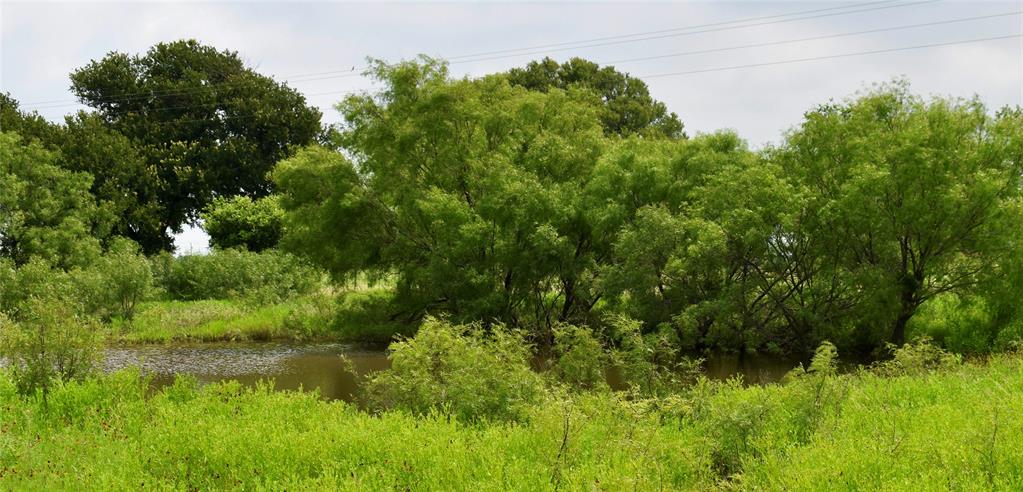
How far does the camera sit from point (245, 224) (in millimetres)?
43000

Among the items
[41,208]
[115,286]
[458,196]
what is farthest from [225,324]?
[41,208]

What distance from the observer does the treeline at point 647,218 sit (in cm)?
2028

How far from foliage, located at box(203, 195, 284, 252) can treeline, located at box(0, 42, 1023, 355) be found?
25.0 ft

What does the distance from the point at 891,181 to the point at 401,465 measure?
54.0 ft

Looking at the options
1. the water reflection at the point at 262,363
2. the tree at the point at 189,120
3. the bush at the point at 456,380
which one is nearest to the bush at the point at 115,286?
the water reflection at the point at 262,363

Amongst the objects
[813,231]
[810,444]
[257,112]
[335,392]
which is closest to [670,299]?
[813,231]

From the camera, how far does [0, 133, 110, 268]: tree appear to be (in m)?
34.1

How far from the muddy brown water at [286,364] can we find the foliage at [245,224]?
16434mm

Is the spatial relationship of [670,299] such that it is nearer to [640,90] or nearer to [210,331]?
[210,331]

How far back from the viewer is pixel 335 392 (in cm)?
1870

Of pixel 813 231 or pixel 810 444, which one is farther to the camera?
pixel 813 231

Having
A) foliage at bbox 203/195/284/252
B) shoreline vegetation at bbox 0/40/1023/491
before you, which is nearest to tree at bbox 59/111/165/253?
shoreline vegetation at bbox 0/40/1023/491

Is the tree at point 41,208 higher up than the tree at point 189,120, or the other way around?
the tree at point 189,120

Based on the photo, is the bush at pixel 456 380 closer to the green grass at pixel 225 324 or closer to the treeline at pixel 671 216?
the treeline at pixel 671 216
